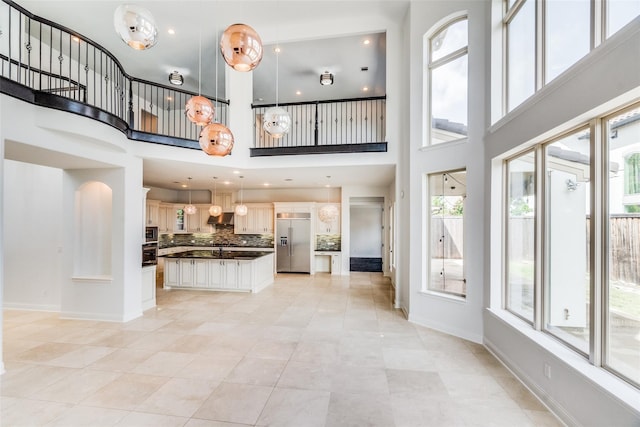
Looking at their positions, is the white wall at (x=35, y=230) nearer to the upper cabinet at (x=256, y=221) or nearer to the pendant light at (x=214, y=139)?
the pendant light at (x=214, y=139)

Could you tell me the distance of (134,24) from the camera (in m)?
2.04

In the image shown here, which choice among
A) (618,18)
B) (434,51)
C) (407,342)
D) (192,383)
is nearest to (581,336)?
(407,342)

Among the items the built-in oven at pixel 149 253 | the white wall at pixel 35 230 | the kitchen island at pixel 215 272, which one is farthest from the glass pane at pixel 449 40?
the white wall at pixel 35 230

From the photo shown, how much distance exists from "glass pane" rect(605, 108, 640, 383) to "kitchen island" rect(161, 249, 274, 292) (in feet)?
19.7

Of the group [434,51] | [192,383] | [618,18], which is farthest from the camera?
[434,51]

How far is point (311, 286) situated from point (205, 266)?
2.74 m

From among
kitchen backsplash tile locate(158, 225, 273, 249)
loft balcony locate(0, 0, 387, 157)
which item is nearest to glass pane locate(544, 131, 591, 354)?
loft balcony locate(0, 0, 387, 157)

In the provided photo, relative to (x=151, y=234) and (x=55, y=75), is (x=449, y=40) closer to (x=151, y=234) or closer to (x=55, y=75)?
(x=55, y=75)

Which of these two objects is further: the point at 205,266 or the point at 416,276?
the point at 205,266

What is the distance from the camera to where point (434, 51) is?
4.66 metres

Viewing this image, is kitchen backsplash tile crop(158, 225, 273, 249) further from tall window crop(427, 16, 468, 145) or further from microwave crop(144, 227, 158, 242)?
tall window crop(427, 16, 468, 145)

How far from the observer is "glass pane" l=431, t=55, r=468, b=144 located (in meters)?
4.21

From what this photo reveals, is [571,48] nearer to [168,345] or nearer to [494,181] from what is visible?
[494,181]

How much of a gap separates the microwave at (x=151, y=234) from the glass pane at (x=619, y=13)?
10.0 meters
